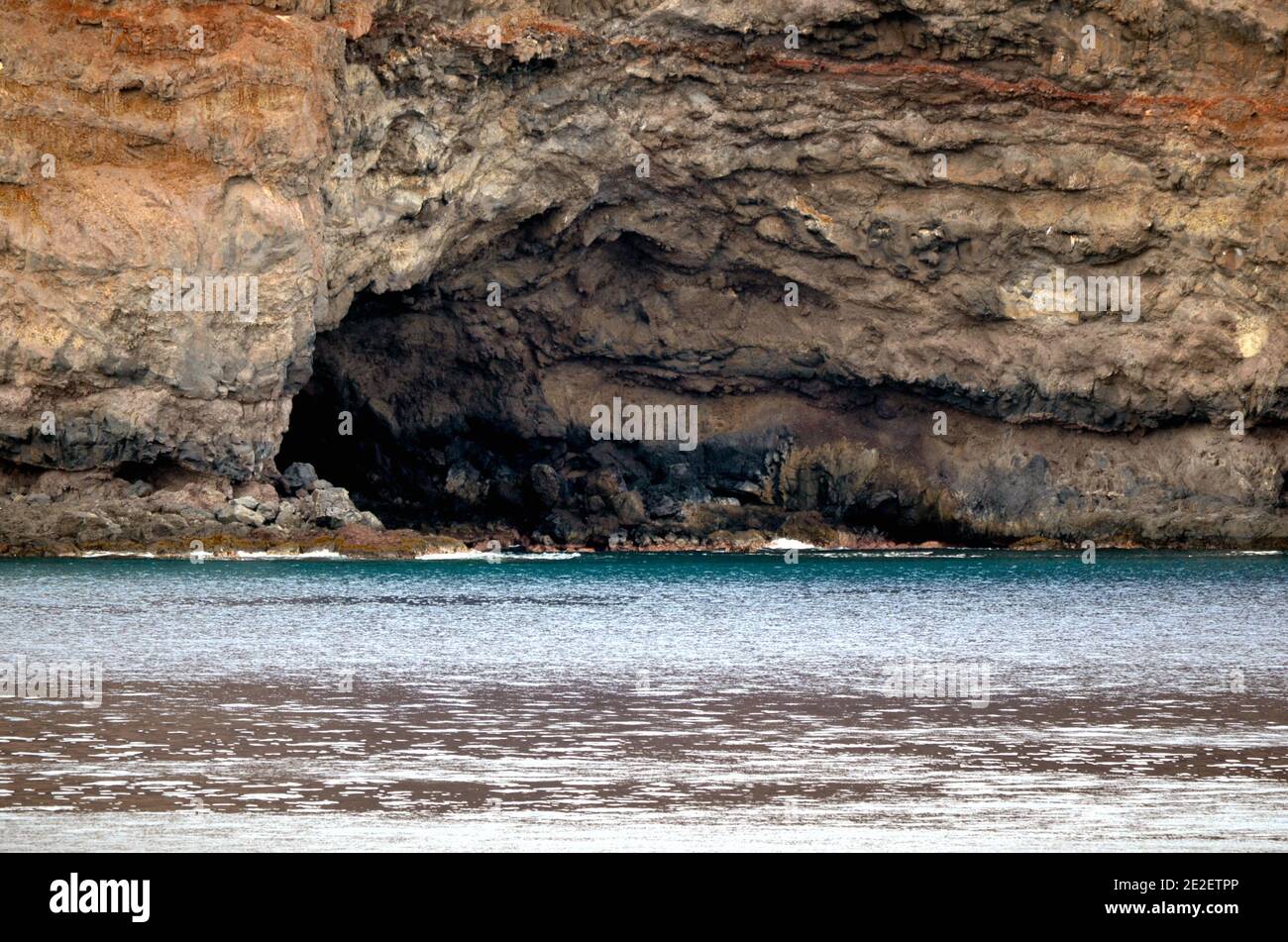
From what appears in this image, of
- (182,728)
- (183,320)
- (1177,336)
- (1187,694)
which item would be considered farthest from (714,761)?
(1177,336)

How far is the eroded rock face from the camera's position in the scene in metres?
43.0

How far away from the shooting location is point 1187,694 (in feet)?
63.0

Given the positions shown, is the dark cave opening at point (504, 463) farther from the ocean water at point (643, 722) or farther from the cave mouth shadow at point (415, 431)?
the ocean water at point (643, 722)

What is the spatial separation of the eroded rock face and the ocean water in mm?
11876

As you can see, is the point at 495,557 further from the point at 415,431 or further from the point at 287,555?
the point at 287,555

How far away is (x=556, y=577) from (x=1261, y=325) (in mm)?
21391

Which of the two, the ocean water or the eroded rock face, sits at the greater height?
the eroded rock face

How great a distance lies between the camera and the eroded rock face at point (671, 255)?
43.0 meters

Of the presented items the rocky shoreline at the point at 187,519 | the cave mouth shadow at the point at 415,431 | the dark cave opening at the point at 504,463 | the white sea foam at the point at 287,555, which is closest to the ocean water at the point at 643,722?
the rocky shoreline at the point at 187,519

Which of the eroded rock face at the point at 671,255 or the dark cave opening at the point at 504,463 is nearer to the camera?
the eroded rock face at the point at 671,255

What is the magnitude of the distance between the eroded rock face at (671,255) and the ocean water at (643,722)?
1188 cm

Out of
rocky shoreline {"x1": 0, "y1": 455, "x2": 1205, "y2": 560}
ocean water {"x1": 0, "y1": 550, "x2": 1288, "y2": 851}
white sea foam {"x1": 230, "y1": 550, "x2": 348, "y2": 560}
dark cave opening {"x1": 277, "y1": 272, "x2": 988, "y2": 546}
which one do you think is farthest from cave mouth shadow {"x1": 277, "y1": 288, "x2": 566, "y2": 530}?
ocean water {"x1": 0, "y1": 550, "x2": 1288, "y2": 851}

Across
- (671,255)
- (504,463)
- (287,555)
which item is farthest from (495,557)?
(671,255)

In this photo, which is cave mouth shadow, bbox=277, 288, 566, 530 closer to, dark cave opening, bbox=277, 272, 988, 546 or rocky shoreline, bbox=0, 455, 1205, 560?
dark cave opening, bbox=277, 272, 988, 546
